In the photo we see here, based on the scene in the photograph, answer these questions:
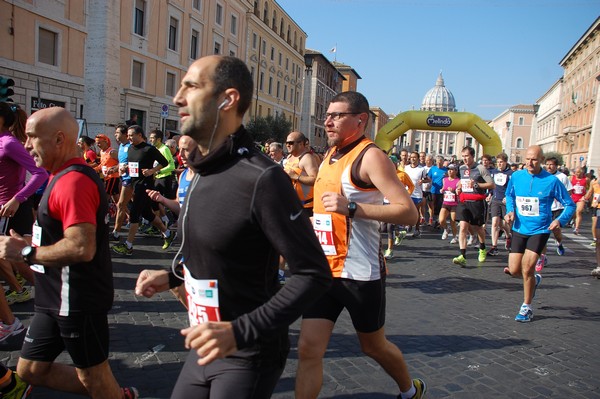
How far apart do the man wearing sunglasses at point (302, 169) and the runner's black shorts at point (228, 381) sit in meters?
4.06

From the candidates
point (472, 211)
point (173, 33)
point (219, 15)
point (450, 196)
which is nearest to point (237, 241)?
point (472, 211)

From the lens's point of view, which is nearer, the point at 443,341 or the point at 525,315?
the point at 443,341

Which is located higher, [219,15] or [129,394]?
[219,15]

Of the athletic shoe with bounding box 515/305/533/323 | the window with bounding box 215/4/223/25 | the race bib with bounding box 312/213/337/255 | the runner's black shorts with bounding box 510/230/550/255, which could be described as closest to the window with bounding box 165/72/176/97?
the window with bounding box 215/4/223/25

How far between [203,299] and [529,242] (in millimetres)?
5028

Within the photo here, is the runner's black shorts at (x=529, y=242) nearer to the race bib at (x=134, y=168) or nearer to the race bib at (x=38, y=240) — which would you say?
the race bib at (x=38, y=240)

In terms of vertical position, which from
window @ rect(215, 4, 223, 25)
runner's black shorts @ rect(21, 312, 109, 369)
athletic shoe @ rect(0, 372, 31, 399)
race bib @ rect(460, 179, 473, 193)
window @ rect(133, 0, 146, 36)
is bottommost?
athletic shoe @ rect(0, 372, 31, 399)

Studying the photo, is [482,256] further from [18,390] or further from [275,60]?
[275,60]

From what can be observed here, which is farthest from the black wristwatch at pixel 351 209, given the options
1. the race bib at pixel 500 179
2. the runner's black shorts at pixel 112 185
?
the race bib at pixel 500 179

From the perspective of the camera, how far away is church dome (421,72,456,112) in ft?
509

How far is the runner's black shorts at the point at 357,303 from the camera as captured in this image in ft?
9.82

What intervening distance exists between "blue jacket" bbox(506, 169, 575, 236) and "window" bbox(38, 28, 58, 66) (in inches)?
834

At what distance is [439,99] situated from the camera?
510 ft

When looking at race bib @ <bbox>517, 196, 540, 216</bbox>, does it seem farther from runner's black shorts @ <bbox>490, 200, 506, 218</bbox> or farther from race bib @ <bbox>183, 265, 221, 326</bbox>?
runner's black shorts @ <bbox>490, 200, 506, 218</bbox>
